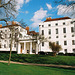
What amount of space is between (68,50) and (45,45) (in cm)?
987

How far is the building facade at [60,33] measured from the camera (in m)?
43.3

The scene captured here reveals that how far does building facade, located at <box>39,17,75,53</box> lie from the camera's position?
43.3 m

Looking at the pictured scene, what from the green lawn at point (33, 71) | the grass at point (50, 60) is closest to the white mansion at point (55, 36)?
the grass at point (50, 60)

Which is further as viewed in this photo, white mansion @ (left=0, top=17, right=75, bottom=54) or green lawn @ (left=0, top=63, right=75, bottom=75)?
white mansion @ (left=0, top=17, right=75, bottom=54)

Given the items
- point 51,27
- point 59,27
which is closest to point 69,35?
point 59,27

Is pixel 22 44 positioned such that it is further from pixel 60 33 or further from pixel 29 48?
pixel 60 33

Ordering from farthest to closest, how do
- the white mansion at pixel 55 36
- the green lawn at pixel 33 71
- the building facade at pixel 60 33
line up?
1. the building facade at pixel 60 33
2. the white mansion at pixel 55 36
3. the green lawn at pixel 33 71

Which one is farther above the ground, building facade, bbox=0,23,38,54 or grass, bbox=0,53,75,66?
building facade, bbox=0,23,38,54

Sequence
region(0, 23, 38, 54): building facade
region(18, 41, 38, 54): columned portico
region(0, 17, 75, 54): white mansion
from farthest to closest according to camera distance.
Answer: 1. region(0, 23, 38, 54): building facade
2. region(18, 41, 38, 54): columned portico
3. region(0, 17, 75, 54): white mansion

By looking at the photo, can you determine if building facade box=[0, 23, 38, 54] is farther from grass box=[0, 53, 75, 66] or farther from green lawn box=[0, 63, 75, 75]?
green lawn box=[0, 63, 75, 75]

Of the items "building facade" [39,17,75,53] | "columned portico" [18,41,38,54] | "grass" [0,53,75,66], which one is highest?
"building facade" [39,17,75,53]

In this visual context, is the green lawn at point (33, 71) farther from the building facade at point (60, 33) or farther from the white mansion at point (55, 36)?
the building facade at point (60, 33)

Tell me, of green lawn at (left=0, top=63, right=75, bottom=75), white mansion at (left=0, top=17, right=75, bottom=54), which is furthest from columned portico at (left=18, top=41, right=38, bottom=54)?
green lawn at (left=0, top=63, right=75, bottom=75)

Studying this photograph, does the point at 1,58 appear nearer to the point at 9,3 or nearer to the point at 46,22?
the point at 9,3
